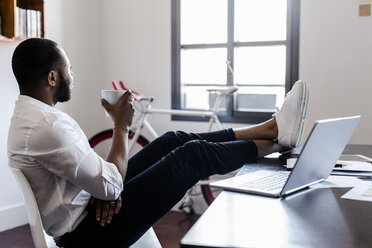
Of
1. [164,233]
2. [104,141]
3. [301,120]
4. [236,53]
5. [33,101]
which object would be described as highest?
[236,53]

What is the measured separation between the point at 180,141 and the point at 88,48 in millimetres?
2073

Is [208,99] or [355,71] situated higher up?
[355,71]

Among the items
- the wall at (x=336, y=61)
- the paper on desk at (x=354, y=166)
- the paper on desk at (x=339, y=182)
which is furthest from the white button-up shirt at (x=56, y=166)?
the wall at (x=336, y=61)

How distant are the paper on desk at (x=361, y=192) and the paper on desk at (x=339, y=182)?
0.9 inches

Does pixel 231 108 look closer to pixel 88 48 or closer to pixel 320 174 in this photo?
pixel 88 48

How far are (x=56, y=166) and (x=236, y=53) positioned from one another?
2168 millimetres

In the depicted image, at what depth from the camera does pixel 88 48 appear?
3545mm

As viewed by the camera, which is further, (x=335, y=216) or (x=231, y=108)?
(x=231, y=108)

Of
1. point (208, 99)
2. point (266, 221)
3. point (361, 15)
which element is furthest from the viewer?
point (208, 99)

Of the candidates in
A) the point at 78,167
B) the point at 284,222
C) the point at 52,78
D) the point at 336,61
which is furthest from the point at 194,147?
the point at 336,61

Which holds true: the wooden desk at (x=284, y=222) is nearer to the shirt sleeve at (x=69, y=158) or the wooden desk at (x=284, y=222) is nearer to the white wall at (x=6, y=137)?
the shirt sleeve at (x=69, y=158)

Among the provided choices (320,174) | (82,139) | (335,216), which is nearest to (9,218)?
(82,139)

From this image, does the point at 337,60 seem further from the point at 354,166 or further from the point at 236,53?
the point at 354,166

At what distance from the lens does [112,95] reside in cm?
147
